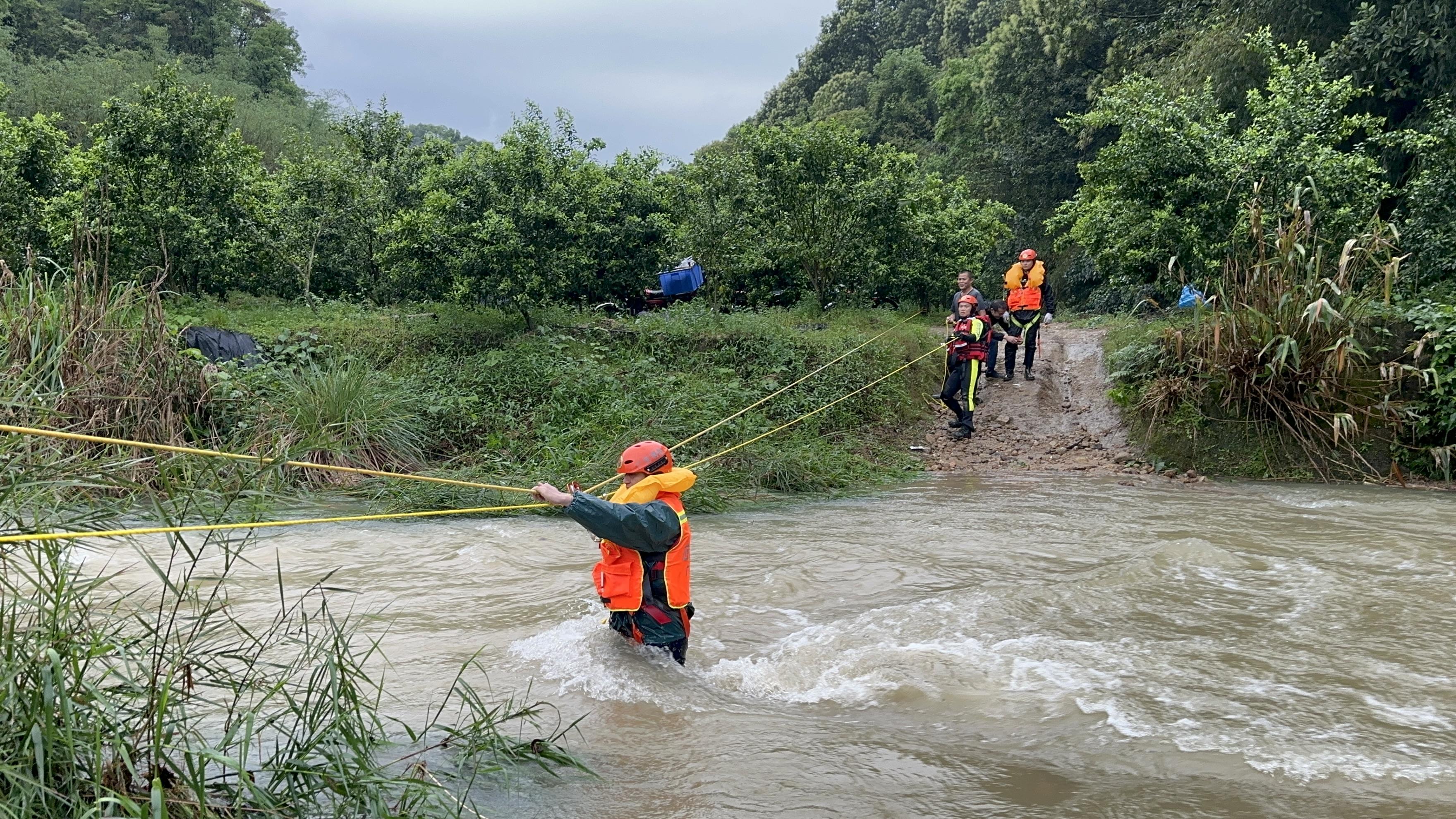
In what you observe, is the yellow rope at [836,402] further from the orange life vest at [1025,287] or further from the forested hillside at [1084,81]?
the forested hillside at [1084,81]

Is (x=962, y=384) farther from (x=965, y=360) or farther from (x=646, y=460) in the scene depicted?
(x=646, y=460)

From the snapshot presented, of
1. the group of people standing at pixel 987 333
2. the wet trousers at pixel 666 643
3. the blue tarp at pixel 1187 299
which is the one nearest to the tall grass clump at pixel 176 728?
the wet trousers at pixel 666 643

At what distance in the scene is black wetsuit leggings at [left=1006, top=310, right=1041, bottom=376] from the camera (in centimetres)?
1440

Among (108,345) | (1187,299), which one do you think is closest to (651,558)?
(108,345)

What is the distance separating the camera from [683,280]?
16.5 meters

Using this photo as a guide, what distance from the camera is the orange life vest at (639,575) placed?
4.95 meters

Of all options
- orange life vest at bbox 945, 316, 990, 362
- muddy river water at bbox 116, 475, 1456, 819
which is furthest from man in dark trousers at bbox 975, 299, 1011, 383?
muddy river water at bbox 116, 475, 1456, 819

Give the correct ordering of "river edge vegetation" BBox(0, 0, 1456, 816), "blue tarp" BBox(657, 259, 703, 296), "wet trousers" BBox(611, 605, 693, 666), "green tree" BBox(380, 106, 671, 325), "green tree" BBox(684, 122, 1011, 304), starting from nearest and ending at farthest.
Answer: "river edge vegetation" BBox(0, 0, 1456, 816) < "wet trousers" BBox(611, 605, 693, 666) < "green tree" BBox(380, 106, 671, 325) < "green tree" BBox(684, 122, 1011, 304) < "blue tarp" BBox(657, 259, 703, 296)

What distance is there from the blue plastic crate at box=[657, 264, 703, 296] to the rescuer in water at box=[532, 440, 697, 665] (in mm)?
11540

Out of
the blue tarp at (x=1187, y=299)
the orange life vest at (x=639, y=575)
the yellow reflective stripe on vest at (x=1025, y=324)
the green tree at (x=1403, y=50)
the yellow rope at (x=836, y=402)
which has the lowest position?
the orange life vest at (x=639, y=575)

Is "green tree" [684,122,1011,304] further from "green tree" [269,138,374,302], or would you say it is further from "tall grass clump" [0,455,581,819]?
"tall grass clump" [0,455,581,819]

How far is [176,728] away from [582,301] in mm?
13223

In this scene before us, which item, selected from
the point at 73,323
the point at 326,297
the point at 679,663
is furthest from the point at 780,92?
the point at 679,663

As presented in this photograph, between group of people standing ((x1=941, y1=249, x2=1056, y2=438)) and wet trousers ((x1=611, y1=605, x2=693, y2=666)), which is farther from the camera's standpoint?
group of people standing ((x1=941, y1=249, x2=1056, y2=438))
